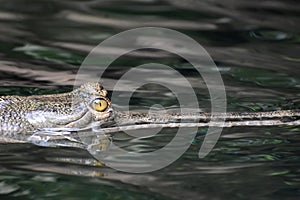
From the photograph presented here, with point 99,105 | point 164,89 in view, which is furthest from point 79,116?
point 164,89

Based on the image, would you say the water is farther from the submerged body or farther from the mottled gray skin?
the mottled gray skin

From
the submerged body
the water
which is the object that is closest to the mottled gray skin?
the submerged body

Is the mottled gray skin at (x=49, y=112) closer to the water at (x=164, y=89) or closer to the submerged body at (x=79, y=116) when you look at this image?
the submerged body at (x=79, y=116)

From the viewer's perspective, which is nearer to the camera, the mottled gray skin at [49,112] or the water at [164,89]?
the water at [164,89]

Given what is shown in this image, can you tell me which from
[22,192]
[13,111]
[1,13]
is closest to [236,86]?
[13,111]

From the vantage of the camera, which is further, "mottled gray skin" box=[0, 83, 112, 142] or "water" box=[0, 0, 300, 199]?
"mottled gray skin" box=[0, 83, 112, 142]

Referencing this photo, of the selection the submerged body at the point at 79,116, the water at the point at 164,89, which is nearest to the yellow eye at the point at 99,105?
the submerged body at the point at 79,116

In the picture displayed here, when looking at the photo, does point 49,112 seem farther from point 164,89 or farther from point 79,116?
point 164,89
